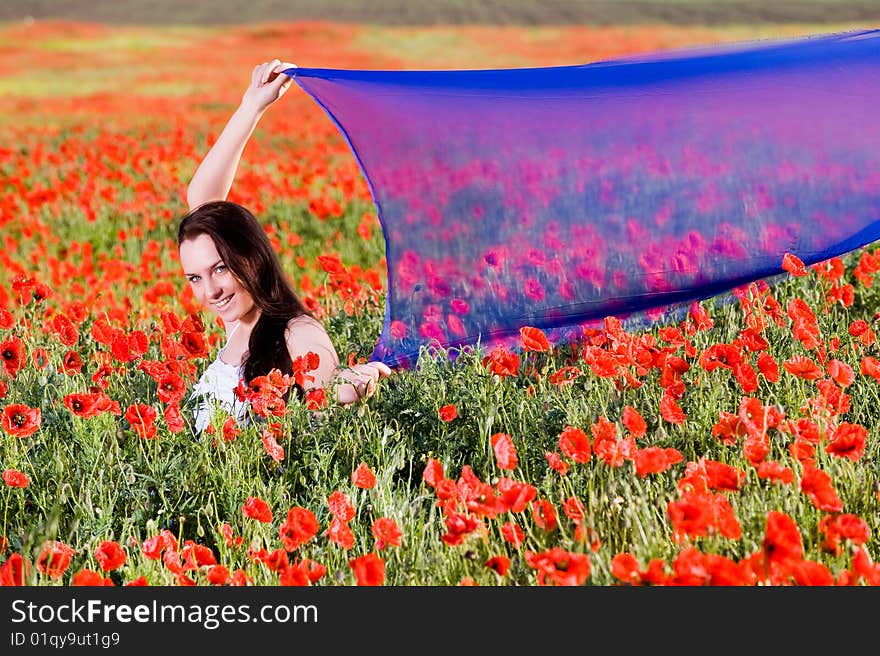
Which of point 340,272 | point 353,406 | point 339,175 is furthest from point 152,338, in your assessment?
point 339,175

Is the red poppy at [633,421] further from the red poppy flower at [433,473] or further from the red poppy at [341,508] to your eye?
the red poppy at [341,508]

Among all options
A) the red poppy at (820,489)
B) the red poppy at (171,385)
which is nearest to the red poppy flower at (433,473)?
the red poppy at (820,489)

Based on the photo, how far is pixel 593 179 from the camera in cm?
388

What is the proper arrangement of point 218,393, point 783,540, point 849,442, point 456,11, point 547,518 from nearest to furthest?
point 783,540 → point 849,442 → point 547,518 → point 218,393 → point 456,11

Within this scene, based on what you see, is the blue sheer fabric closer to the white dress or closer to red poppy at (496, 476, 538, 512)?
the white dress

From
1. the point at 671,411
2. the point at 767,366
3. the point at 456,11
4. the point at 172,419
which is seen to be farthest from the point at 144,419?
the point at 456,11

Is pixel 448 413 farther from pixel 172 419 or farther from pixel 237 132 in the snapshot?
pixel 237 132

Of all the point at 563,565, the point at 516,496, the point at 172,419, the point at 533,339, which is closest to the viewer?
the point at 563,565

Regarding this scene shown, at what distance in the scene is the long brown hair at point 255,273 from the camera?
341cm

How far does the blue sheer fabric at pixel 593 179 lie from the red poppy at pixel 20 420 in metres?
1.30

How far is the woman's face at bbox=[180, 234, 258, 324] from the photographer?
11.3 ft

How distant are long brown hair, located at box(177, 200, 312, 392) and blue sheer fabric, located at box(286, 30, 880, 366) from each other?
1.64ft

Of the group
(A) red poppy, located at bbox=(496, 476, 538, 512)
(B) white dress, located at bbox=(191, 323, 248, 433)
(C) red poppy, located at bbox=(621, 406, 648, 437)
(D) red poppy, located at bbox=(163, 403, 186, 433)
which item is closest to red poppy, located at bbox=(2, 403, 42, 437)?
(D) red poppy, located at bbox=(163, 403, 186, 433)

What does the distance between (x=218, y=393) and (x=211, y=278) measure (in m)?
0.34
